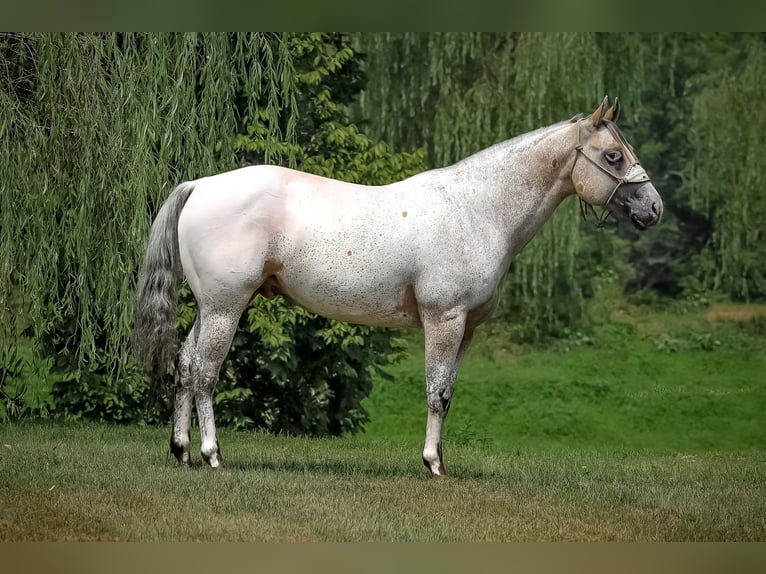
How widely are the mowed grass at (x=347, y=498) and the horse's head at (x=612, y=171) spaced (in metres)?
1.72

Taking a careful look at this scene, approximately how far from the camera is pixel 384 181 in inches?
382

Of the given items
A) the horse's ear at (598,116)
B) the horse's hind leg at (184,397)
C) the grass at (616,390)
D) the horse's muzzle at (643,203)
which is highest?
the horse's ear at (598,116)

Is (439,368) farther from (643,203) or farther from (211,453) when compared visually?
(643,203)

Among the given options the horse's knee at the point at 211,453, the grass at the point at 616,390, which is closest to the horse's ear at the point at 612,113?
the horse's knee at the point at 211,453

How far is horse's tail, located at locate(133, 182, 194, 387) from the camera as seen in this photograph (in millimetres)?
6953

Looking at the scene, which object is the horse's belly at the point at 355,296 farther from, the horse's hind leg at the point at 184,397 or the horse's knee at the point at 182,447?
the horse's knee at the point at 182,447

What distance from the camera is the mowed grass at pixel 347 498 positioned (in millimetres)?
6055

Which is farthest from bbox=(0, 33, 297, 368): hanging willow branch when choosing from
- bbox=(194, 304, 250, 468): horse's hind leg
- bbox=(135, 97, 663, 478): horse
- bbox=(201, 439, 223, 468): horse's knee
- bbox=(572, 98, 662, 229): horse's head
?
bbox=(572, 98, 662, 229): horse's head

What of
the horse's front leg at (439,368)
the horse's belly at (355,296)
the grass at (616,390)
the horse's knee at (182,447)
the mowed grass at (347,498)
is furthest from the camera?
the grass at (616,390)

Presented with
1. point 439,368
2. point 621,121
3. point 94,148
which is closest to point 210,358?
point 439,368

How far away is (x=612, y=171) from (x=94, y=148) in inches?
138

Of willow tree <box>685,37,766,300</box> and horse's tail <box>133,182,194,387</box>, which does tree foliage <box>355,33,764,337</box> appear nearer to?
willow tree <box>685,37,766,300</box>

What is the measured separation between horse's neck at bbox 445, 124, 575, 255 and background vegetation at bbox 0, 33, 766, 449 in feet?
6.67
